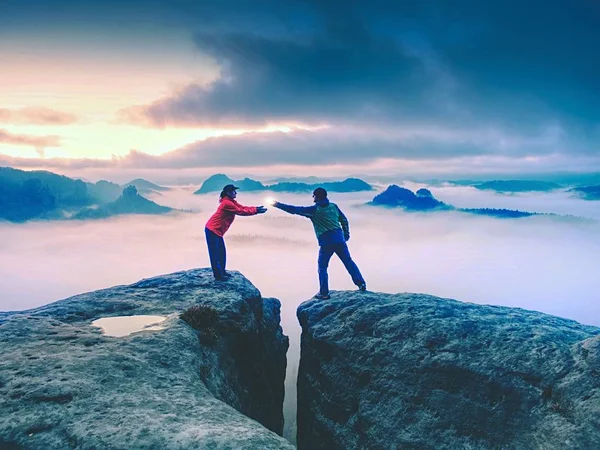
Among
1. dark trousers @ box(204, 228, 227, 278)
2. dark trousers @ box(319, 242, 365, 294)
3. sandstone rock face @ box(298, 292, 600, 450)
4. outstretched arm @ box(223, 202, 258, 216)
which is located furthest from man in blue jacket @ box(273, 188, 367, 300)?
dark trousers @ box(204, 228, 227, 278)

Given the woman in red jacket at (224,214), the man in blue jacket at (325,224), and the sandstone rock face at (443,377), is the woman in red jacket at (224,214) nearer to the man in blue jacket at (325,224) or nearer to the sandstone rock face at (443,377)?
the man in blue jacket at (325,224)

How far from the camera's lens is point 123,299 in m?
17.7

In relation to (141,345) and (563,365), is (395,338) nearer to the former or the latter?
(563,365)

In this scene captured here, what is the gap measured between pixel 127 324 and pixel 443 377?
11.5 metres

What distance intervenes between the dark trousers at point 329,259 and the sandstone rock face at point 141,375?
361cm

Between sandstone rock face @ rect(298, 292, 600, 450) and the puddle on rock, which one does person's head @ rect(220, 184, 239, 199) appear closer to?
the puddle on rock

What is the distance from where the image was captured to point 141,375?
35.3 ft

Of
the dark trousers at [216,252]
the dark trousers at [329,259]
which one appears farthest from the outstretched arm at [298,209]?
the dark trousers at [216,252]

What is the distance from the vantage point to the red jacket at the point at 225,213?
18.7 metres

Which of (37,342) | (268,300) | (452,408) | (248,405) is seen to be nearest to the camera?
(37,342)

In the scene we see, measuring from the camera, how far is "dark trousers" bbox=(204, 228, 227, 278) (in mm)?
19125

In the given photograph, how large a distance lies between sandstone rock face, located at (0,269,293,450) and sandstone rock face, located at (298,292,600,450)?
3758mm

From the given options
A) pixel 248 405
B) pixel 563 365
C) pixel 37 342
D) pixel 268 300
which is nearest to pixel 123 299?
pixel 37 342

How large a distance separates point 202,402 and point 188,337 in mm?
4309
